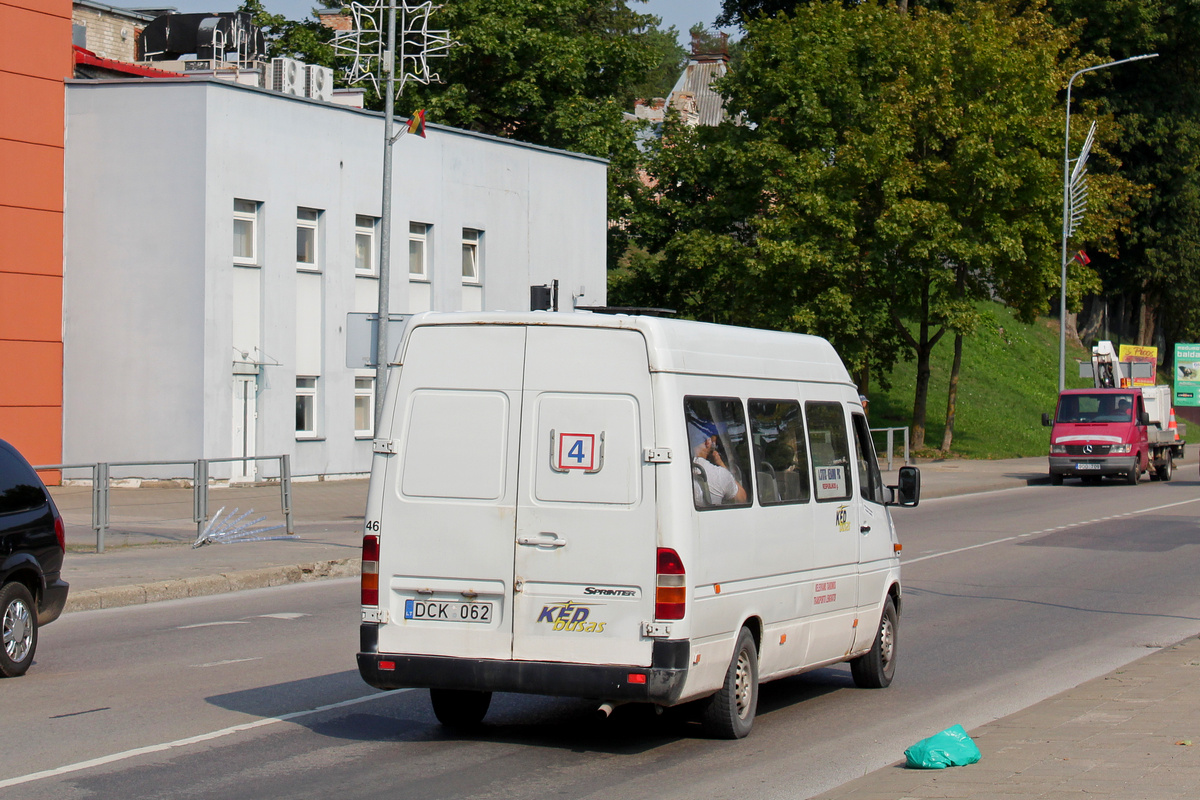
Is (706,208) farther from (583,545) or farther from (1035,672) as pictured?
(583,545)

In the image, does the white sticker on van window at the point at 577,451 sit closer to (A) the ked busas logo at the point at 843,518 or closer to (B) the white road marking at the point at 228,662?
(A) the ked busas logo at the point at 843,518

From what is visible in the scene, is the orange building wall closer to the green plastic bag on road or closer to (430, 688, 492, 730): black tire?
(430, 688, 492, 730): black tire

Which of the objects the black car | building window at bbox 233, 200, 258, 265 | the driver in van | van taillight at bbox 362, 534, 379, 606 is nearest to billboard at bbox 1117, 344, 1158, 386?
building window at bbox 233, 200, 258, 265

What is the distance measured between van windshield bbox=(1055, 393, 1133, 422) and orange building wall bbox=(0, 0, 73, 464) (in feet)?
79.7

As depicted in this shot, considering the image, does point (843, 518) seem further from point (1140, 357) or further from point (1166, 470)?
point (1140, 357)

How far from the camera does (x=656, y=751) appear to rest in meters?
7.58

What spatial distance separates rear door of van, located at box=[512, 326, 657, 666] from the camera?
23.5 feet

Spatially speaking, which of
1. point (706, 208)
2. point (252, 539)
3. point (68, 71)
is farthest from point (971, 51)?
point (252, 539)

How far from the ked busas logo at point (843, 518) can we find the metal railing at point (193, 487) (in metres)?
10.8

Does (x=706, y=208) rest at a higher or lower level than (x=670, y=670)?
higher

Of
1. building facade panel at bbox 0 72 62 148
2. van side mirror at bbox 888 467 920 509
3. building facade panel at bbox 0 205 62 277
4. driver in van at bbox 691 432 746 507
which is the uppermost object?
building facade panel at bbox 0 72 62 148

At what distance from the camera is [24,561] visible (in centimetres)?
1001

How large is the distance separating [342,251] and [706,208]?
15.5m

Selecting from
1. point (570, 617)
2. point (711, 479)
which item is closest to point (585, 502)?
point (570, 617)
